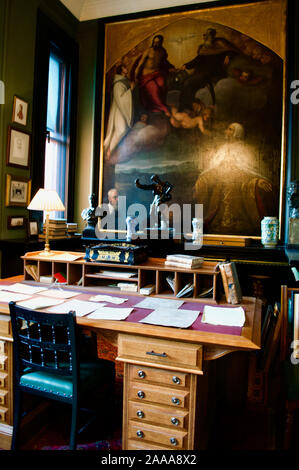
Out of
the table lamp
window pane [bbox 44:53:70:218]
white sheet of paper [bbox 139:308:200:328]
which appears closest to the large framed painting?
window pane [bbox 44:53:70:218]

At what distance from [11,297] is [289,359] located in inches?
81.9

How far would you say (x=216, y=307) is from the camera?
96.2 inches

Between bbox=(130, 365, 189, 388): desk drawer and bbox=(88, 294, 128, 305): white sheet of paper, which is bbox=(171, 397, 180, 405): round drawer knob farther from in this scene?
bbox=(88, 294, 128, 305): white sheet of paper

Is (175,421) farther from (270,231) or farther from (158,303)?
(270,231)

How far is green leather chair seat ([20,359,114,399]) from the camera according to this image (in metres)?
2.06

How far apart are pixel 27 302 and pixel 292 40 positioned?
14.6 ft

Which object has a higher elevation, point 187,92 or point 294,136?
point 187,92

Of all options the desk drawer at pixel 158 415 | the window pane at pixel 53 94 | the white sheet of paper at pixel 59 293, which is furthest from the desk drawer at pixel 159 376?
the window pane at pixel 53 94

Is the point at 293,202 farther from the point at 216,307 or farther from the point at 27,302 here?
the point at 27,302

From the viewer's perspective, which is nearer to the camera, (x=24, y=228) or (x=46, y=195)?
(x=46, y=195)

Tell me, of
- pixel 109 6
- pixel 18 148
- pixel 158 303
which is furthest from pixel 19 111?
pixel 158 303

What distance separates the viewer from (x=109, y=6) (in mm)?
5266
